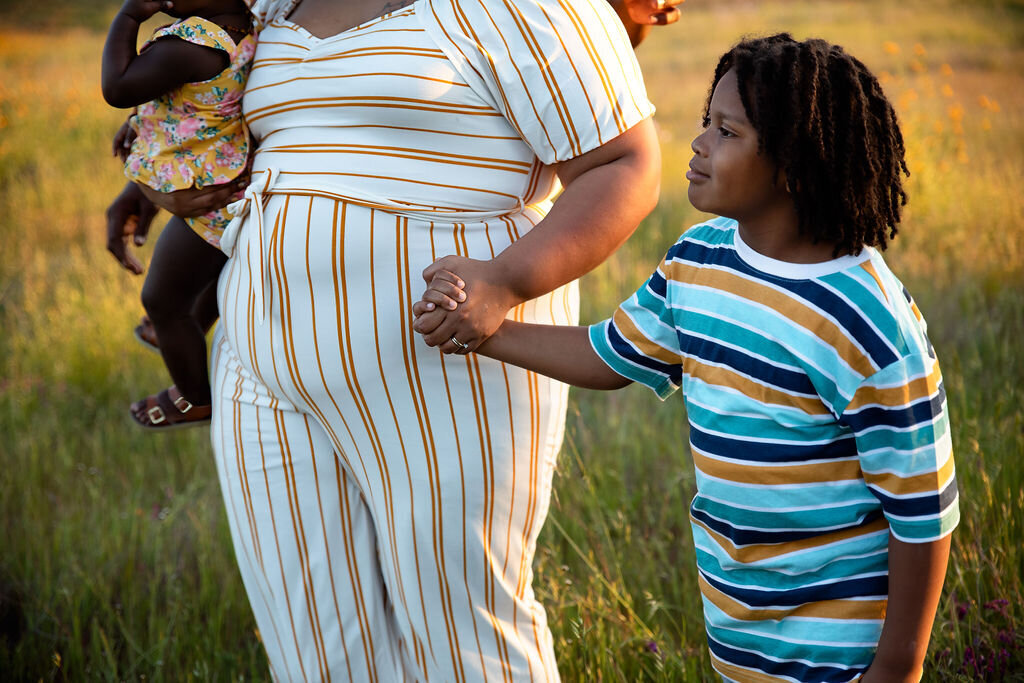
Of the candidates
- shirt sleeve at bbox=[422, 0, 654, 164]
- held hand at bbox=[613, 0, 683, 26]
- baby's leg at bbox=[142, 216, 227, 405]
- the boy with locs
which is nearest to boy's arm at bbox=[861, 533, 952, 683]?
the boy with locs

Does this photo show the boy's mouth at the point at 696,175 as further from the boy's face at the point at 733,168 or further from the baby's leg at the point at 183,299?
the baby's leg at the point at 183,299

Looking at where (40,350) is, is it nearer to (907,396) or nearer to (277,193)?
(277,193)

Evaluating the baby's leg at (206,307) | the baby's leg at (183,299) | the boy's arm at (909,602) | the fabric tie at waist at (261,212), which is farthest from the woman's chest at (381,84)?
the boy's arm at (909,602)

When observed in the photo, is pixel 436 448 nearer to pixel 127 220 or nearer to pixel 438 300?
pixel 438 300

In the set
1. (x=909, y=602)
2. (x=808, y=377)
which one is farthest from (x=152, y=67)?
(x=909, y=602)

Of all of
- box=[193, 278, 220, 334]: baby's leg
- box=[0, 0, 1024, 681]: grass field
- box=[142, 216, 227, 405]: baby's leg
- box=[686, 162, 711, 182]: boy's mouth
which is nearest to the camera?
box=[686, 162, 711, 182]: boy's mouth

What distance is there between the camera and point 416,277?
145 centimetres

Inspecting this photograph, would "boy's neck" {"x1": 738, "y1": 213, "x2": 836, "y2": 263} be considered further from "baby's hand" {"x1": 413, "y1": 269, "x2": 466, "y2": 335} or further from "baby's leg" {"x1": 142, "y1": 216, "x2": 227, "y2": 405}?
"baby's leg" {"x1": 142, "y1": 216, "x2": 227, "y2": 405}

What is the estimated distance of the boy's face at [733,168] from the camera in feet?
3.99

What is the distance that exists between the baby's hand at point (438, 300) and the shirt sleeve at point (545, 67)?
0.27 m

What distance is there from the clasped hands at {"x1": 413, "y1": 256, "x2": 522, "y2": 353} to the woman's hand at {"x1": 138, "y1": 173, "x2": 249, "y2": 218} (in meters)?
0.59

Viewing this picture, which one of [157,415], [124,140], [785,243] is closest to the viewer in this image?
[785,243]

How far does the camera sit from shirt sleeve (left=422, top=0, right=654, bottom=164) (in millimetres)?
1379

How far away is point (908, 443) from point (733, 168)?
43 centimetres
